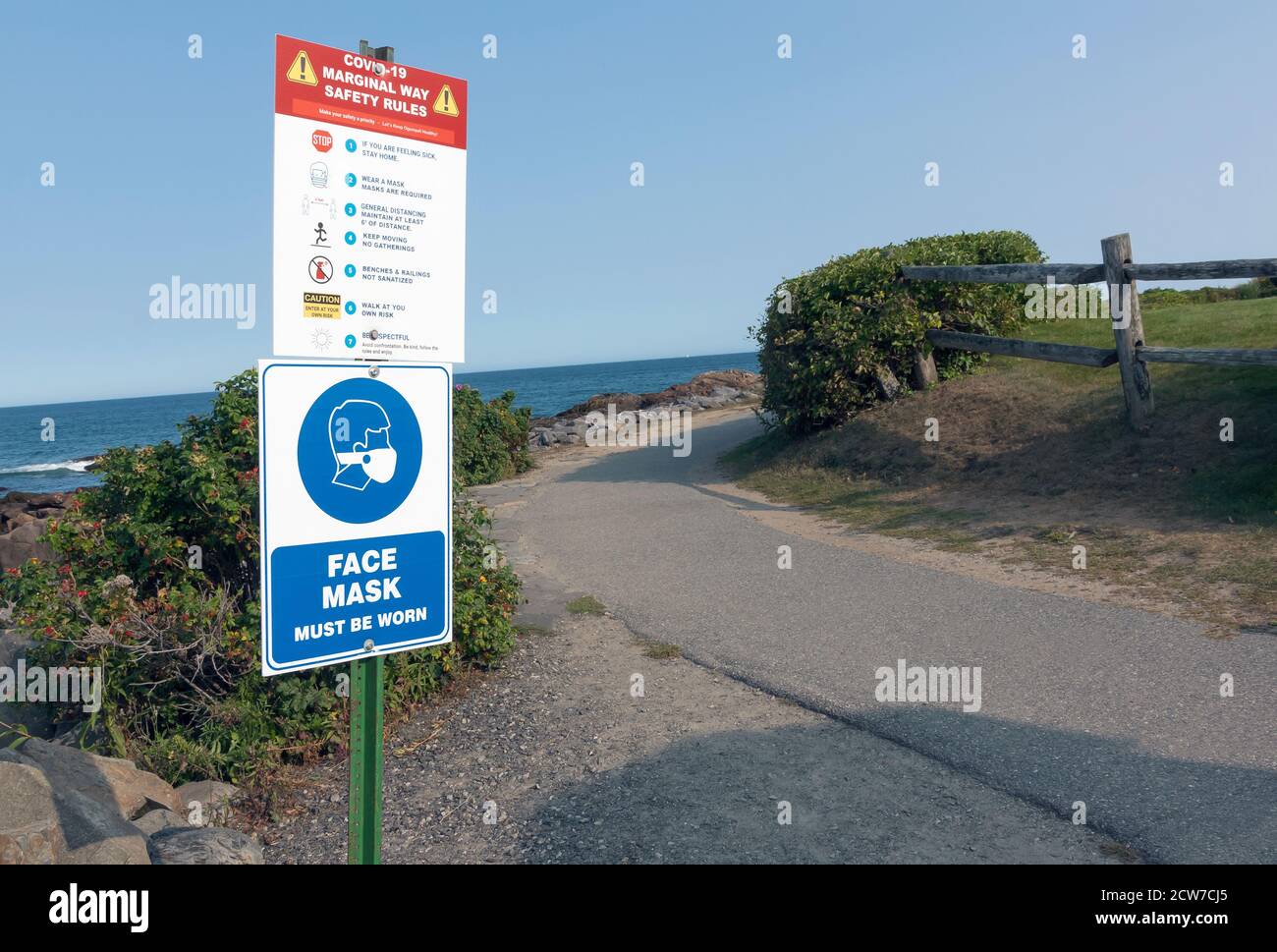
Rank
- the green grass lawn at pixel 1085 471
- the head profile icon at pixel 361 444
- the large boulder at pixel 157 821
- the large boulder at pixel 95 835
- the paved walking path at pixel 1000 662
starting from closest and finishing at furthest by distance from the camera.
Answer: the head profile icon at pixel 361 444, the large boulder at pixel 95 835, the paved walking path at pixel 1000 662, the large boulder at pixel 157 821, the green grass lawn at pixel 1085 471

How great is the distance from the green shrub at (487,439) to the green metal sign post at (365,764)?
618 inches

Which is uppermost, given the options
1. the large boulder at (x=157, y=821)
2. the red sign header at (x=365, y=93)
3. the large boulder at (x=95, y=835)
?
the red sign header at (x=365, y=93)

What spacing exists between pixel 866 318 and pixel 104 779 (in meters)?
12.3

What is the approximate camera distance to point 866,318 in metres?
15.1

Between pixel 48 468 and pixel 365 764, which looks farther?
pixel 48 468

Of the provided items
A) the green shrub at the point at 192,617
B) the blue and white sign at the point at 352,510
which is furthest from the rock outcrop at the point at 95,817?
the blue and white sign at the point at 352,510

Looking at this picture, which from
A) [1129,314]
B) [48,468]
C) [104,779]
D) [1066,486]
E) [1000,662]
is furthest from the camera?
[48,468]

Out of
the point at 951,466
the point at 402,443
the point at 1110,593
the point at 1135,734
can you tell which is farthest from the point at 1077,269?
the point at 402,443

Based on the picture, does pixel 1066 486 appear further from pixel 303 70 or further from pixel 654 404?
pixel 654 404

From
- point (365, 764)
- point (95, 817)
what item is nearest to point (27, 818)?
point (95, 817)

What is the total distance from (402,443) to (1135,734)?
15.1ft

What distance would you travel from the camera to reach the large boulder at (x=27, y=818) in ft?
14.0

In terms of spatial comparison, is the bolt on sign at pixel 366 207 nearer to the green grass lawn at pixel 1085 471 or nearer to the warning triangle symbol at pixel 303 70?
the warning triangle symbol at pixel 303 70

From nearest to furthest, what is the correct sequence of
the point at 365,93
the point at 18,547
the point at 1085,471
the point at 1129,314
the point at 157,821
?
the point at 365,93, the point at 157,821, the point at 1085,471, the point at 1129,314, the point at 18,547
